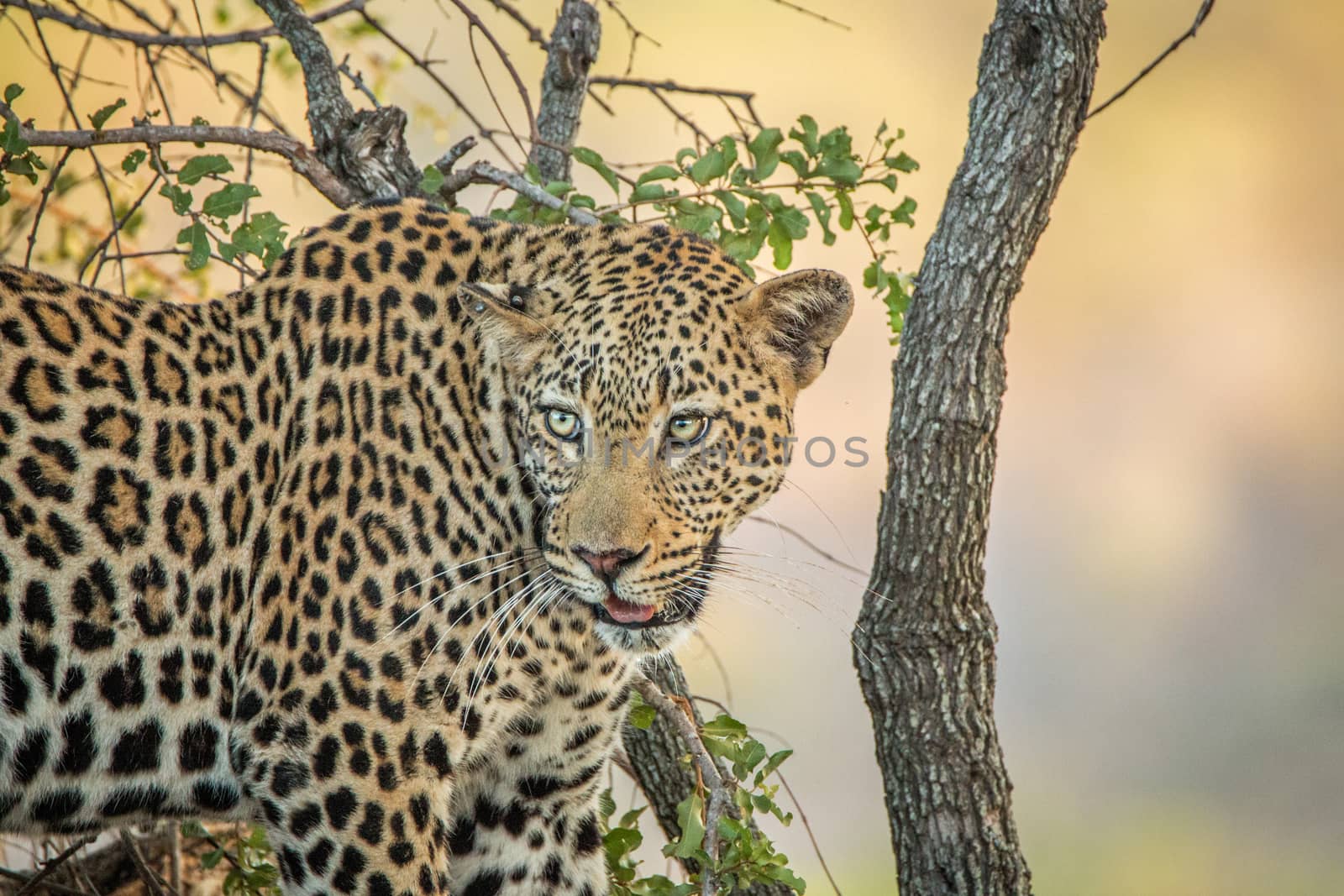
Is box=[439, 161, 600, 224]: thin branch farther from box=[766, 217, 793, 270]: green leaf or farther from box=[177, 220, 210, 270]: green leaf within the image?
box=[177, 220, 210, 270]: green leaf

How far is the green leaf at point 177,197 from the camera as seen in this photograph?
5.44 m

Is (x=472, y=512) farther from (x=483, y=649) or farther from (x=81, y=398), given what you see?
(x=81, y=398)

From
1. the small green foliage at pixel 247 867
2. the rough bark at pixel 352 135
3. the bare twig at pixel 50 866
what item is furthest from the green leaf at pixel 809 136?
the bare twig at pixel 50 866

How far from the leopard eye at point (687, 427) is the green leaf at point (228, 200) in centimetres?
217

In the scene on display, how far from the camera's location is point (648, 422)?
4.12 m

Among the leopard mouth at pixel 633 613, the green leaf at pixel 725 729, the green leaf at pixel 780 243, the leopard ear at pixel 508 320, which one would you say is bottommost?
the green leaf at pixel 725 729

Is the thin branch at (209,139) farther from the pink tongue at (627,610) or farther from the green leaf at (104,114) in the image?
the pink tongue at (627,610)

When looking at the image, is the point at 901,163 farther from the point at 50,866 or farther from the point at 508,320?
the point at 50,866

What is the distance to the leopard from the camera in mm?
4062

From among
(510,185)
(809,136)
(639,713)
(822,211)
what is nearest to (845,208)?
(822,211)

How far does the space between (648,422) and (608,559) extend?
0.43 m

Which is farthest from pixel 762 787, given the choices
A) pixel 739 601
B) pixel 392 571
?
pixel 392 571

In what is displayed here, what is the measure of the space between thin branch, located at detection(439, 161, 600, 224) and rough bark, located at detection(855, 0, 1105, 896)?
53.1 inches

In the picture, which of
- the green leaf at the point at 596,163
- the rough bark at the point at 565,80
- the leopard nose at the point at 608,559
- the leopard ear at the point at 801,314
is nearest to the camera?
the leopard nose at the point at 608,559
